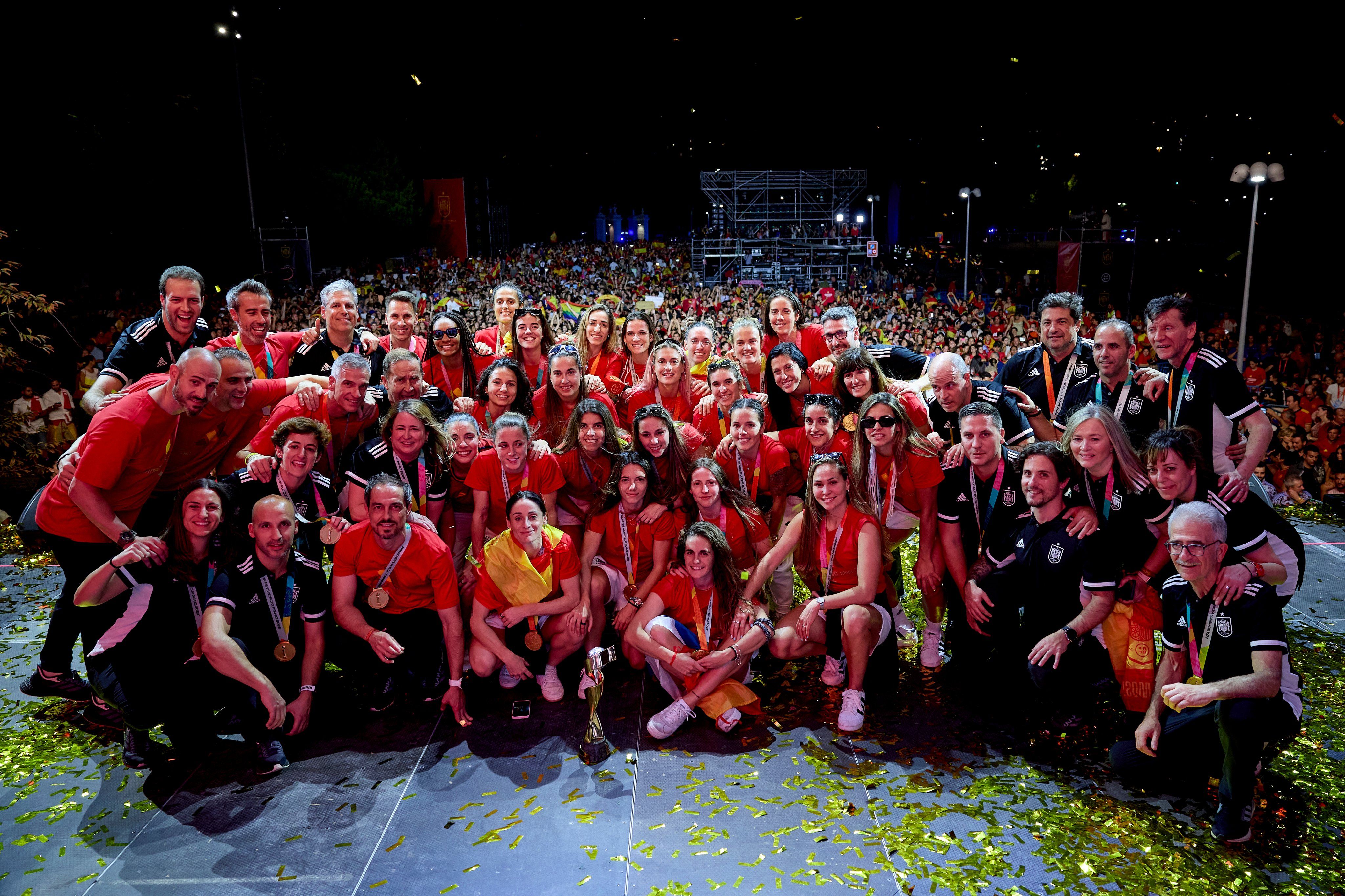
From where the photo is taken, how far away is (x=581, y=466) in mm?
4523

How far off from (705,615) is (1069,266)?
16.9 metres

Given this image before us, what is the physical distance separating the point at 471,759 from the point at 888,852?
→ 1.76m

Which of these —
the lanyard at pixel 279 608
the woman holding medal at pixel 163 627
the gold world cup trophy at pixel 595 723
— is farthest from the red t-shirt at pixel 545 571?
the woman holding medal at pixel 163 627

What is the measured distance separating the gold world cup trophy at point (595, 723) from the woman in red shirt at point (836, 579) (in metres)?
0.67

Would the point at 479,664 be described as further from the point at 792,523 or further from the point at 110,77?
the point at 110,77

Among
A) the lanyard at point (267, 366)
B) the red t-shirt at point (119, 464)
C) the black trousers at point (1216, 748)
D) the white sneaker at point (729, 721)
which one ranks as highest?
the lanyard at point (267, 366)

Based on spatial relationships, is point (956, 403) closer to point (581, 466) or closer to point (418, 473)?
point (581, 466)

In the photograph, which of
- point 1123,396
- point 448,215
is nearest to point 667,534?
point 1123,396

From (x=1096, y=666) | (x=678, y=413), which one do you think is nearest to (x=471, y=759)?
(x=678, y=413)

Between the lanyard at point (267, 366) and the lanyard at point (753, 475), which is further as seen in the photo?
the lanyard at point (267, 366)

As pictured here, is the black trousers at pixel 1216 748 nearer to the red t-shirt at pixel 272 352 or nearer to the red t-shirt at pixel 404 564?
the red t-shirt at pixel 404 564

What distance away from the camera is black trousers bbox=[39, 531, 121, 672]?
3.80m

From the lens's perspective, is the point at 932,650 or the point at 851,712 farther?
the point at 932,650

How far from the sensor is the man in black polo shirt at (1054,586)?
362 centimetres
